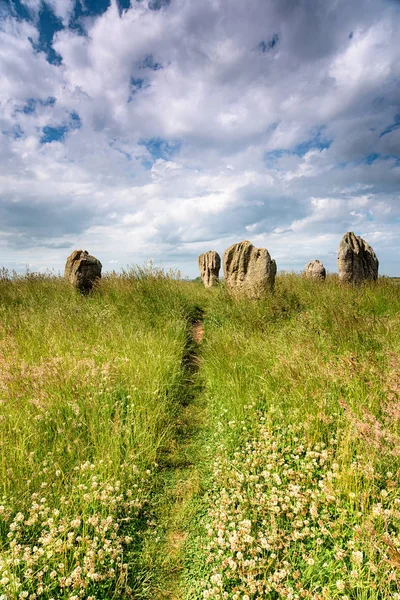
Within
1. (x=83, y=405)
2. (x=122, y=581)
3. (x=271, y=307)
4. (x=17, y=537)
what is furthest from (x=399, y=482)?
(x=271, y=307)

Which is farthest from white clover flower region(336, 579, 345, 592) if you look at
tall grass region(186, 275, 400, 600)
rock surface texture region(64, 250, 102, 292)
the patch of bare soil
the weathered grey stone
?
the weathered grey stone

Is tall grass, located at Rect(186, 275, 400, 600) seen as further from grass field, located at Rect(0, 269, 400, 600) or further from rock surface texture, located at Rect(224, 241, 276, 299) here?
rock surface texture, located at Rect(224, 241, 276, 299)

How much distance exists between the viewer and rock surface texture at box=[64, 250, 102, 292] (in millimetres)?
13359

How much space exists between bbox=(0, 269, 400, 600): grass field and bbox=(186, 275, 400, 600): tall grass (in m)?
0.02

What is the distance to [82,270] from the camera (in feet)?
44.1

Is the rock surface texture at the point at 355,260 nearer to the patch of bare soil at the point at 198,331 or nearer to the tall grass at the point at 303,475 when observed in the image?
the patch of bare soil at the point at 198,331

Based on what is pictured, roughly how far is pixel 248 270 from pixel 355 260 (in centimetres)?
508

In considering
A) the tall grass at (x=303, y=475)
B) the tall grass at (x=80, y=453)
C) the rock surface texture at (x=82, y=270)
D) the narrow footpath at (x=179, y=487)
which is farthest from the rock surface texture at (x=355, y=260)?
the rock surface texture at (x=82, y=270)

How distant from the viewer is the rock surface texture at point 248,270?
10.7 meters

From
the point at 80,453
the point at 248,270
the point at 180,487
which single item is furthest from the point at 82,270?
the point at 180,487

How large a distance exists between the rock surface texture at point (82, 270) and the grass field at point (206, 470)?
6609mm

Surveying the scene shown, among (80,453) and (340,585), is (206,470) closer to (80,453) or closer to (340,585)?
(80,453)

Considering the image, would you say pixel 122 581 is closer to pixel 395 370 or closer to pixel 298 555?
pixel 298 555

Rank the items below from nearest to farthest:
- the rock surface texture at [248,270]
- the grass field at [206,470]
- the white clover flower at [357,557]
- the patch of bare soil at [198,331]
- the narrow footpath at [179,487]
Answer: the white clover flower at [357,557] → the grass field at [206,470] → the narrow footpath at [179,487] → the patch of bare soil at [198,331] → the rock surface texture at [248,270]
